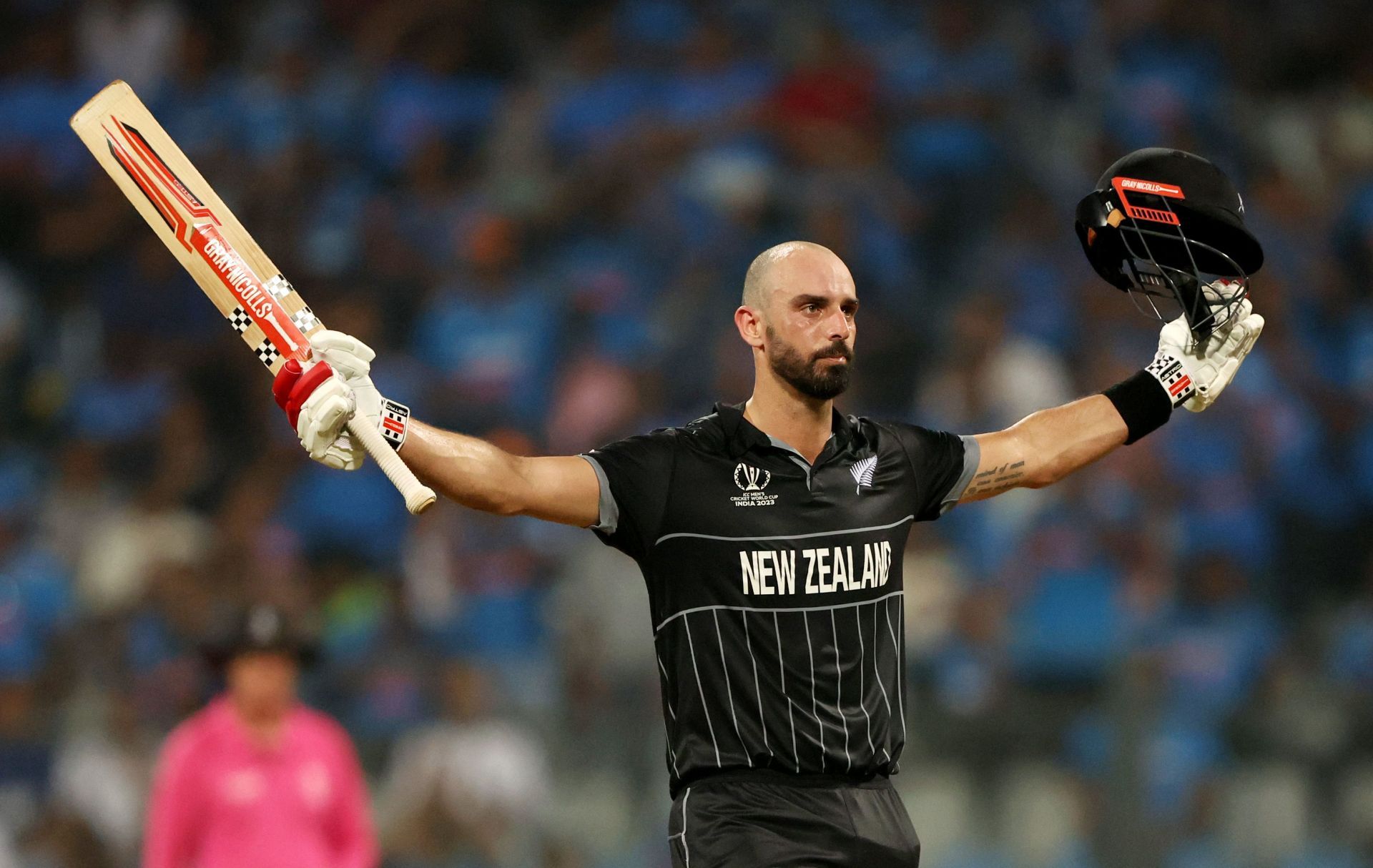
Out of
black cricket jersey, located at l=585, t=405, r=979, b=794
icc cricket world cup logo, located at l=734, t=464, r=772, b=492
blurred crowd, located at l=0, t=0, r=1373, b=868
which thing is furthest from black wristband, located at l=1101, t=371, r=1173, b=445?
blurred crowd, located at l=0, t=0, r=1373, b=868

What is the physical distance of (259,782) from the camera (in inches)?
248

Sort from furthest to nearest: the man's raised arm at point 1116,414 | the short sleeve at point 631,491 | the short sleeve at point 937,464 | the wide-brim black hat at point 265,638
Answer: the wide-brim black hat at point 265,638 → the man's raised arm at point 1116,414 → the short sleeve at point 937,464 → the short sleeve at point 631,491

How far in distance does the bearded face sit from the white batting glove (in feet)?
3.59

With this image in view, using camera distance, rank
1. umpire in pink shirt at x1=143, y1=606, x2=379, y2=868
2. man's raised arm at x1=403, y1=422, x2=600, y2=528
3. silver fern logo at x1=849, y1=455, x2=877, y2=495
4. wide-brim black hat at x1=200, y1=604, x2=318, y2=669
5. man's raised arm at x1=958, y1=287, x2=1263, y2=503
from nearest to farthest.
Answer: man's raised arm at x1=403, y1=422, x2=600, y2=528 → silver fern logo at x1=849, y1=455, x2=877, y2=495 → man's raised arm at x1=958, y1=287, x2=1263, y2=503 → umpire in pink shirt at x1=143, y1=606, x2=379, y2=868 → wide-brim black hat at x1=200, y1=604, x2=318, y2=669

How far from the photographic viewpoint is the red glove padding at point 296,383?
387cm

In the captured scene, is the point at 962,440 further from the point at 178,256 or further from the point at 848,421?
the point at 178,256

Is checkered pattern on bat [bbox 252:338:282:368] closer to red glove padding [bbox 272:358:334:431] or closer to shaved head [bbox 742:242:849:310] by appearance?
red glove padding [bbox 272:358:334:431]

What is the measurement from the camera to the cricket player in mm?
4074

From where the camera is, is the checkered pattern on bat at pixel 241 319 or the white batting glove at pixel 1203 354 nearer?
the checkered pattern on bat at pixel 241 319

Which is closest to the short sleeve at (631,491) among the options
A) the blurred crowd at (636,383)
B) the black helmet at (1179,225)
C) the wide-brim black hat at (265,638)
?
the black helmet at (1179,225)

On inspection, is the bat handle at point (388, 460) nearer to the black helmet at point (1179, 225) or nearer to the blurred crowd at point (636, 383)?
the black helmet at point (1179, 225)

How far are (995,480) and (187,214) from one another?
2228 millimetres

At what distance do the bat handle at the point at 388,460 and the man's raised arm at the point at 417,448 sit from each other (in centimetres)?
3

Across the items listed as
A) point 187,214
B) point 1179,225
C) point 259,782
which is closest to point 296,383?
point 187,214
